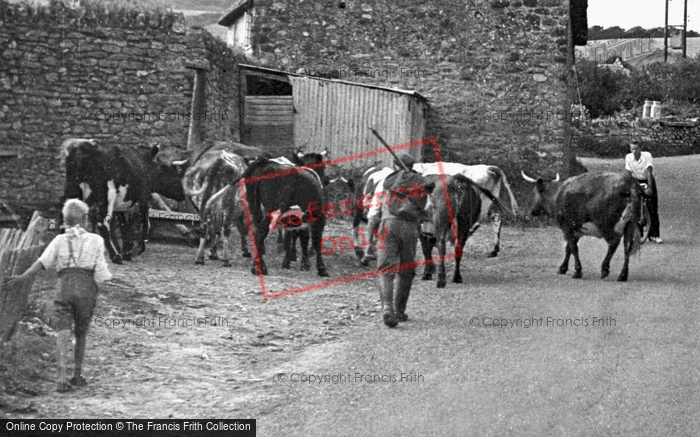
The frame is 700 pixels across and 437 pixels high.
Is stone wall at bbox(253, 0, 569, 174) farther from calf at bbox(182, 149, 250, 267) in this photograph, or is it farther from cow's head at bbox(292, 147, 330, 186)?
calf at bbox(182, 149, 250, 267)

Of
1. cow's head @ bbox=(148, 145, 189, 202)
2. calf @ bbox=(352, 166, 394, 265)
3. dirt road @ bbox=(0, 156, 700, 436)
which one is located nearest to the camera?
dirt road @ bbox=(0, 156, 700, 436)

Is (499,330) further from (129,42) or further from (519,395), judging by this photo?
(129,42)

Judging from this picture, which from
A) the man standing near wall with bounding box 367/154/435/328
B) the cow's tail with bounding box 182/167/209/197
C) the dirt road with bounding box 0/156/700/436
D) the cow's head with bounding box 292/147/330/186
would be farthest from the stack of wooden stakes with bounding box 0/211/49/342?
the cow's head with bounding box 292/147/330/186

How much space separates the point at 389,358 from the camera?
29.6 feet

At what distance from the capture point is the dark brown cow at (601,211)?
44.5 feet

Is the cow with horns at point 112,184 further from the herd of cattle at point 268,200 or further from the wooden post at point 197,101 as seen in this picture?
the wooden post at point 197,101

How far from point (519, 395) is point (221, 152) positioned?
7.92 metres

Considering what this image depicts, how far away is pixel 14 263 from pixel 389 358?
10.6 feet

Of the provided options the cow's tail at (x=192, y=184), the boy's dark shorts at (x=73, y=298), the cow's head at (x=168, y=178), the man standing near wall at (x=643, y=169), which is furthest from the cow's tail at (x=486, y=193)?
the boy's dark shorts at (x=73, y=298)

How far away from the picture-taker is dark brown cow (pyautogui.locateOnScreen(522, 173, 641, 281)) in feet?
44.5

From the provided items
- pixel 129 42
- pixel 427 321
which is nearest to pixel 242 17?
pixel 129 42

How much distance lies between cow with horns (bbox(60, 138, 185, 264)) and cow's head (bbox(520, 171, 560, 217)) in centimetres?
547

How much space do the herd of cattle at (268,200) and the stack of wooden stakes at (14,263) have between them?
4695 mm

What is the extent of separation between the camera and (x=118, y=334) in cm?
970
